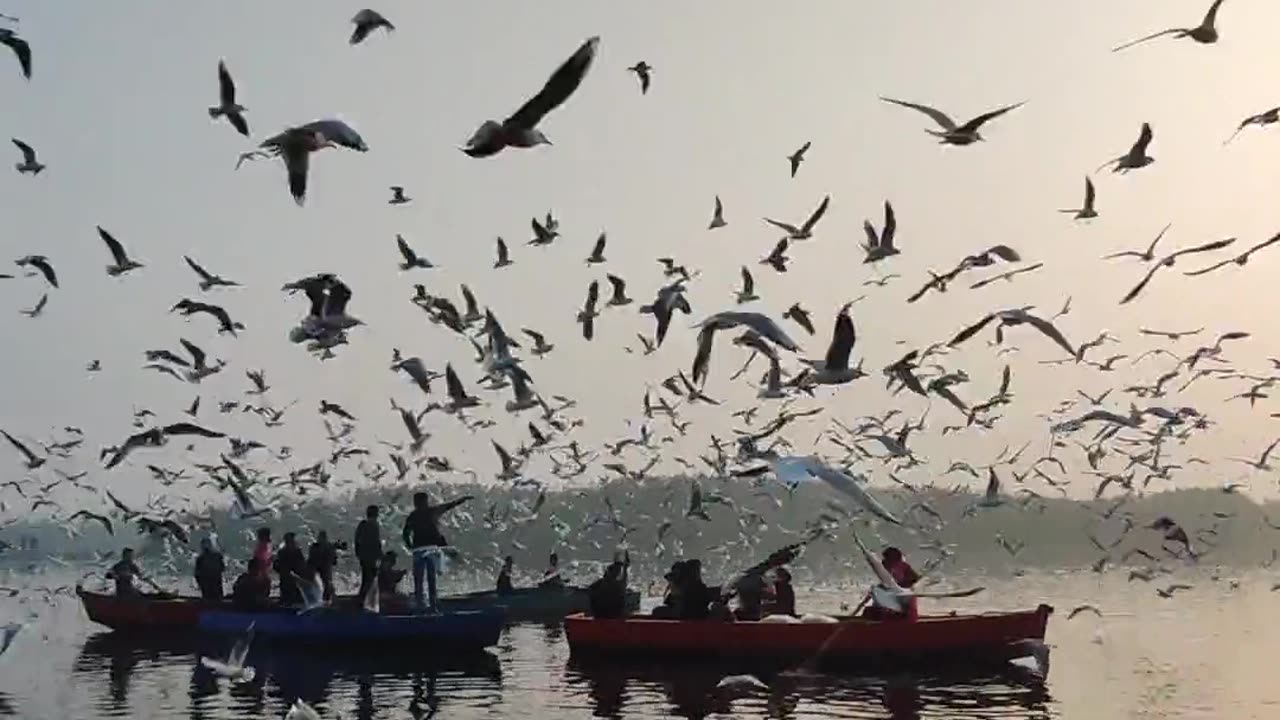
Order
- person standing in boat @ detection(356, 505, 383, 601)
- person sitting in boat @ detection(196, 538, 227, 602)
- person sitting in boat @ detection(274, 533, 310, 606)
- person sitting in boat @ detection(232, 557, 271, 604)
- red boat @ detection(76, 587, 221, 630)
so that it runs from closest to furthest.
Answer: person standing in boat @ detection(356, 505, 383, 601), person sitting in boat @ detection(274, 533, 310, 606), person sitting in boat @ detection(232, 557, 271, 604), red boat @ detection(76, 587, 221, 630), person sitting in boat @ detection(196, 538, 227, 602)

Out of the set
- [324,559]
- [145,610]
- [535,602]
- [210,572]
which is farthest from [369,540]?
[535,602]

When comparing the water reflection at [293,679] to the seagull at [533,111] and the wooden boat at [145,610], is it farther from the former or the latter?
the seagull at [533,111]

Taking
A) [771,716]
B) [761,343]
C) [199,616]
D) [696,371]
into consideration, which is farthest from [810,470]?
[199,616]

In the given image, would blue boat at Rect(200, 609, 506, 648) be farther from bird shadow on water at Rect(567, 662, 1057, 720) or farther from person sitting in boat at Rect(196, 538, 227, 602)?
person sitting in boat at Rect(196, 538, 227, 602)

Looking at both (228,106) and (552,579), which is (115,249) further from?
(552,579)

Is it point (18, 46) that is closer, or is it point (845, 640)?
point (18, 46)

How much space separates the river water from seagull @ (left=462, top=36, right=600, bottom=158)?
38.8 ft

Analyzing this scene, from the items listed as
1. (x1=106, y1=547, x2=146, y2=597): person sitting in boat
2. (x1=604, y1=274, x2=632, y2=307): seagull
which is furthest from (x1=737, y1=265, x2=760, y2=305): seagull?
(x1=106, y1=547, x2=146, y2=597): person sitting in boat

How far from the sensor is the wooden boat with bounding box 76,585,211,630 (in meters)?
33.8

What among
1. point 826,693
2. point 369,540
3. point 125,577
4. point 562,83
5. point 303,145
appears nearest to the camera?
point 562,83

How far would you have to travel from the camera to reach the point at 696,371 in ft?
55.0

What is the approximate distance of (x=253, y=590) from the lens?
3138cm

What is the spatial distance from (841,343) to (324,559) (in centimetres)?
1706

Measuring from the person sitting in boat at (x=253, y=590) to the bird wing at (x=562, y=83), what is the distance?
21.7 metres
